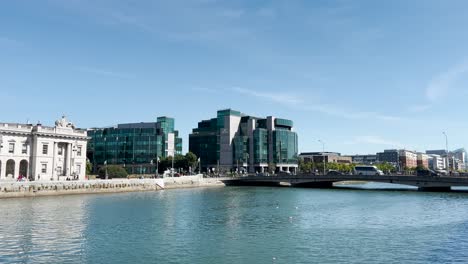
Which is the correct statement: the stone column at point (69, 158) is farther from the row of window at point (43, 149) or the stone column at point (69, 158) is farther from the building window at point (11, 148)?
the building window at point (11, 148)

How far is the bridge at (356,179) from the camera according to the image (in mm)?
117125

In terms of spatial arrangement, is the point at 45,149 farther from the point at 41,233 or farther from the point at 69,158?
the point at 41,233

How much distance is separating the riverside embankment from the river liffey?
2196 cm

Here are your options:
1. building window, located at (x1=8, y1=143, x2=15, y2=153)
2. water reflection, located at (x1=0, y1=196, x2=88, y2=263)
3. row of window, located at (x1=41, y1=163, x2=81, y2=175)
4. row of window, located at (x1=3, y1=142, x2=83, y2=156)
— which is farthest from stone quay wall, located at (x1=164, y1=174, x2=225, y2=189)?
water reflection, located at (x1=0, y1=196, x2=88, y2=263)

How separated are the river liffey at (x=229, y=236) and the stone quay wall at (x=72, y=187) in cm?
→ 2152

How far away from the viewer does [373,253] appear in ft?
118

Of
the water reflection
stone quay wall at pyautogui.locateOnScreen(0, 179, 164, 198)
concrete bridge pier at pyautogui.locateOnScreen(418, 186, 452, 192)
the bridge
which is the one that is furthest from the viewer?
concrete bridge pier at pyautogui.locateOnScreen(418, 186, 452, 192)

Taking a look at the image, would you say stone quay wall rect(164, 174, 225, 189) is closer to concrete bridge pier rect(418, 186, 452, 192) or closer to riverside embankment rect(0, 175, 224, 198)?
riverside embankment rect(0, 175, 224, 198)

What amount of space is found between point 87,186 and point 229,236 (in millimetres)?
70044

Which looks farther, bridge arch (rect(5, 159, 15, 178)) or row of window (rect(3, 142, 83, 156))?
bridge arch (rect(5, 159, 15, 178))

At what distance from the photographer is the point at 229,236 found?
44062mm

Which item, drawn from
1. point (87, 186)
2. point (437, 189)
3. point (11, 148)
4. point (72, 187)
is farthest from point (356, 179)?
point (11, 148)

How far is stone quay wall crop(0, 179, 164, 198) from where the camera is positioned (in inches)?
3460

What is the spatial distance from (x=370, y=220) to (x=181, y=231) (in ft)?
84.5
